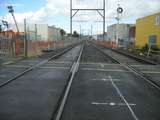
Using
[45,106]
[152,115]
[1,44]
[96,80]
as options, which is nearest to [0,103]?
[45,106]

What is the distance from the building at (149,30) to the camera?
43.5 meters

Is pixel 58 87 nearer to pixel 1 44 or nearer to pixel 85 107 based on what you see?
pixel 85 107

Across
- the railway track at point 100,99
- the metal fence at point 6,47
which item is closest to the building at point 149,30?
the metal fence at point 6,47

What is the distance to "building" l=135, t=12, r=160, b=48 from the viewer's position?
4353cm

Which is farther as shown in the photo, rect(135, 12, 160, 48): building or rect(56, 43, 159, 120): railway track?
rect(135, 12, 160, 48): building

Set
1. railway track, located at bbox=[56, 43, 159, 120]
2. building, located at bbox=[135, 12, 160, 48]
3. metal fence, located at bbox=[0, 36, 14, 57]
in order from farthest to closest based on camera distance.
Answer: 1. building, located at bbox=[135, 12, 160, 48]
2. metal fence, located at bbox=[0, 36, 14, 57]
3. railway track, located at bbox=[56, 43, 159, 120]

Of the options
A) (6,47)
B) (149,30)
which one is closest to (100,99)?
(6,47)

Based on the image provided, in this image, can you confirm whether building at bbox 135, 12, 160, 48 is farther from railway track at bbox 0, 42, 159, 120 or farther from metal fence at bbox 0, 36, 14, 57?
railway track at bbox 0, 42, 159, 120

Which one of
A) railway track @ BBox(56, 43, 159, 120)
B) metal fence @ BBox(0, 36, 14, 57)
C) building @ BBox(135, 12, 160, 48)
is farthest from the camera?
building @ BBox(135, 12, 160, 48)

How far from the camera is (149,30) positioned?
156 ft

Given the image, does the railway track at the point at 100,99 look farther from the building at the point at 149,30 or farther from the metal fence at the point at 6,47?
the building at the point at 149,30

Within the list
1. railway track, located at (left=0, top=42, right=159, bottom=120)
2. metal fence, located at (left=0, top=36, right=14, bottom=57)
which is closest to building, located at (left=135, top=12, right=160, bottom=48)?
metal fence, located at (left=0, top=36, right=14, bottom=57)

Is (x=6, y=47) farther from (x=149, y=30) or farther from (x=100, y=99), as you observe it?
(x=149, y=30)

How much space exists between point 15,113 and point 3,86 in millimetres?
4698
